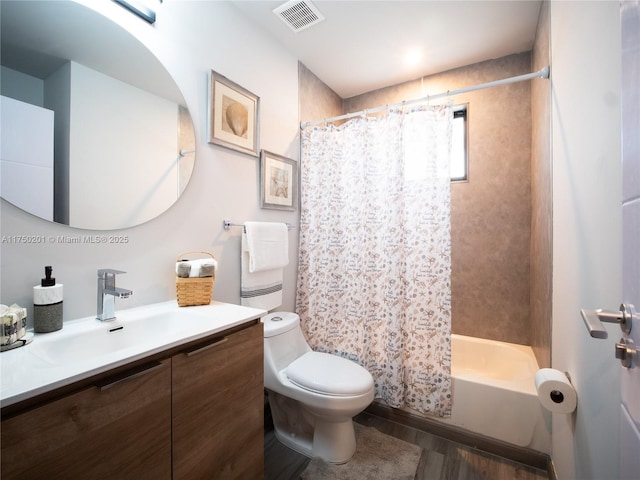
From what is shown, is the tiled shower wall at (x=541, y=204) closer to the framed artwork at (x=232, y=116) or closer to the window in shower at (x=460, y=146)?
the window in shower at (x=460, y=146)

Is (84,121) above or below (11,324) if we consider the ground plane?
above

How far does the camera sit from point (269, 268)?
5.65 ft

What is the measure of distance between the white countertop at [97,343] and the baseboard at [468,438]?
1.27m

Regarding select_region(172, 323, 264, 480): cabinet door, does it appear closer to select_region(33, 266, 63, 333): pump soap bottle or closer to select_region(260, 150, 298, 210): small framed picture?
select_region(33, 266, 63, 333): pump soap bottle

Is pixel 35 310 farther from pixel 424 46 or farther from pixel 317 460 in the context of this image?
pixel 424 46

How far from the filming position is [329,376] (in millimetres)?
1463

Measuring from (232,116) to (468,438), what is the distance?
229cm

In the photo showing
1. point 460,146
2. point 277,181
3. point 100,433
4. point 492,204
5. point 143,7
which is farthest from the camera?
point 460,146

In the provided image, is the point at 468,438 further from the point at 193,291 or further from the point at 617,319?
the point at 193,291

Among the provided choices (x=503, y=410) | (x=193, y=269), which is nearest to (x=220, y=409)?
(x=193, y=269)

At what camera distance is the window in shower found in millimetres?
2293

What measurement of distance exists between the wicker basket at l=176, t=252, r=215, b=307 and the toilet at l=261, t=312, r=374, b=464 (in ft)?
1.34

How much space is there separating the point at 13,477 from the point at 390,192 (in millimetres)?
1788

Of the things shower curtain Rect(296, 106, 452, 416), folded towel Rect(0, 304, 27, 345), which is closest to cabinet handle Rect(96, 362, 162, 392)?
folded towel Rect(0, 304, 27, 345)
